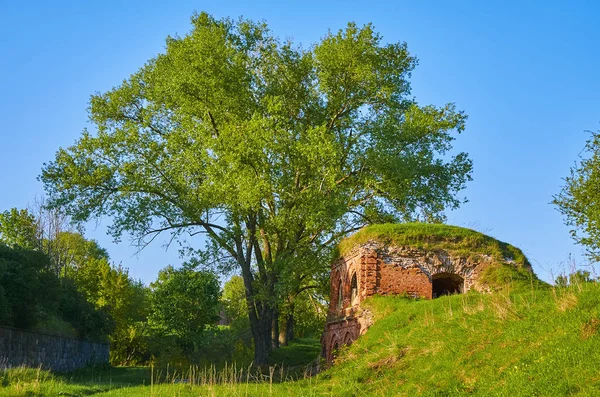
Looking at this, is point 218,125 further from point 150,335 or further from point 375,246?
point 150,335

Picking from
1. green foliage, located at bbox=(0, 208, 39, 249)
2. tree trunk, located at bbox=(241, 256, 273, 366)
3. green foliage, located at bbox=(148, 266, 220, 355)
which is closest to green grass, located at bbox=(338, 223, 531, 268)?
tree trunk, located at bbox=(241, 256, 273, 366)


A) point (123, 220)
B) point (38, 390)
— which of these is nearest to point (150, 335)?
point (123, 220)

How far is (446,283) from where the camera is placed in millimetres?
25141

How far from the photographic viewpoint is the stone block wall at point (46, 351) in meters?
26.0

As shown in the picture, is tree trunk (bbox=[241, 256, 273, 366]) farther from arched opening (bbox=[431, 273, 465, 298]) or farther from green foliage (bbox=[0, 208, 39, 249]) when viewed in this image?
green foliage (bbox=[0, 208, 39, 249])

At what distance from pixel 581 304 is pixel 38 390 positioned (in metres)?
14.3

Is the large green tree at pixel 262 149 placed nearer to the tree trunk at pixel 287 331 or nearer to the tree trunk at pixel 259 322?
the tree trunk at pixel 259 322

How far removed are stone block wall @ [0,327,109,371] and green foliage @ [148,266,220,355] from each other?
13.3ft

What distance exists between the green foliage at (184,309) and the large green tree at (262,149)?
10.6 m

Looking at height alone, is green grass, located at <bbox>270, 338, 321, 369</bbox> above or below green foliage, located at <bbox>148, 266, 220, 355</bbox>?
below

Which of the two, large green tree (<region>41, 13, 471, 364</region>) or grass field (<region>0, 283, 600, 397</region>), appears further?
large green tree (<region>41, 13, 471, 364</region>)

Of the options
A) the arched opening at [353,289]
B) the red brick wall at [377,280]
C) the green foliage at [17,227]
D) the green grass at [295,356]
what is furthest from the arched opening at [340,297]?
the green foliage at [17,227]

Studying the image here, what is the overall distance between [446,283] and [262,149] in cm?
900

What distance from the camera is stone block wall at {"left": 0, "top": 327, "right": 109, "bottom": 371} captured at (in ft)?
85.3
